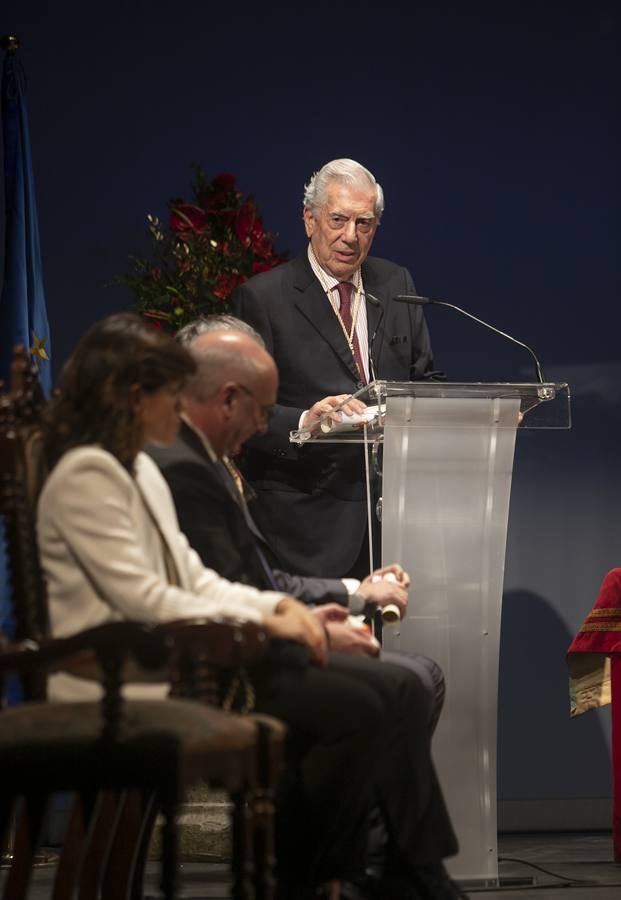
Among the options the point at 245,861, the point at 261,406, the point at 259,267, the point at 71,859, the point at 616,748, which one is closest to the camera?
the point at 245,861

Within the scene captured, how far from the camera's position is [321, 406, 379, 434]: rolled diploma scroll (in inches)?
148

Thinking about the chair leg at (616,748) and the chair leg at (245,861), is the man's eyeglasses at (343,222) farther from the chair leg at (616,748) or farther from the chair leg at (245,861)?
the chair leg at (245,861)

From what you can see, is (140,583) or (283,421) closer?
(140,583)

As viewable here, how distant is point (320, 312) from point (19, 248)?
1.05 meters

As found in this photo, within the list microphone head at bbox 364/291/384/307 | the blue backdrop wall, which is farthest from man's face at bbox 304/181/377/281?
Result: the blue backdrop wall

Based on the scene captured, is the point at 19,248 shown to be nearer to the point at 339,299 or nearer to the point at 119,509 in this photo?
the point at 339,299

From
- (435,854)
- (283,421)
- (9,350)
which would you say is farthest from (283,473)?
(435,854)

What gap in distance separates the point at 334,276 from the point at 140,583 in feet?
7.53

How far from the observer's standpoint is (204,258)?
479 cm

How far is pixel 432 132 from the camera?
562cm

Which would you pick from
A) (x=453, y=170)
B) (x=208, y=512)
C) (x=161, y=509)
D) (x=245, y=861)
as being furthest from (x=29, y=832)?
(x=453, y=170)

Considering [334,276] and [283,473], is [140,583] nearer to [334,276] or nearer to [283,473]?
[283,473]

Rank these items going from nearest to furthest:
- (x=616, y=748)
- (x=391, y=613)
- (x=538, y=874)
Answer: (x=391, y=613)
(x=538, y=874)
(x=616, y=748)

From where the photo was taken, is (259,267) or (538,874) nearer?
(538,874)
